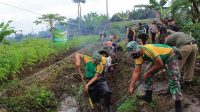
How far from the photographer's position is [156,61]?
800cm

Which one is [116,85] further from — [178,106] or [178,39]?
[178,106]

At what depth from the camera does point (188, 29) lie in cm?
1524

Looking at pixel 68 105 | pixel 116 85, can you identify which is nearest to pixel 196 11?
pixel 116 85

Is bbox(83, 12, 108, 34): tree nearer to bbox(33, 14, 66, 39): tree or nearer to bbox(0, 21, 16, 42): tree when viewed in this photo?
bbox(33, 14, 66, 39): tree

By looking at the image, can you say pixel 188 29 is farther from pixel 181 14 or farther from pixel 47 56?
pixel 47 56

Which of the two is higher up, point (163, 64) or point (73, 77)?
point (163, 64)

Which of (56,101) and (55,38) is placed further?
(55,38)

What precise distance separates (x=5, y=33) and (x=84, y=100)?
3.40 metres

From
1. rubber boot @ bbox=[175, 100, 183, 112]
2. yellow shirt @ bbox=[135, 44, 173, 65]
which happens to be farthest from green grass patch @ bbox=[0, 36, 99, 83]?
rubber boot @ bbox=[175, 100, 183, 112]

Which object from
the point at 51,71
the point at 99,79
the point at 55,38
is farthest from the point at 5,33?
the point at 55,38

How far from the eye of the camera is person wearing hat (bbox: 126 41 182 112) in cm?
795

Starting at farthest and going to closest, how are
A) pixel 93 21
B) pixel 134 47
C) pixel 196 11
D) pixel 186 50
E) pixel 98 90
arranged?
pixel 93 21 → pixel 196 11 → pixel 186 50 → pixel 98 90 → pixel 134 47

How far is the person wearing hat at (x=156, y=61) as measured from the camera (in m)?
7.95

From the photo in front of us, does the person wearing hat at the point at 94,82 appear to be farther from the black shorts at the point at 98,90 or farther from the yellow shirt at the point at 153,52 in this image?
the yellow shirt at the point at 153,52
